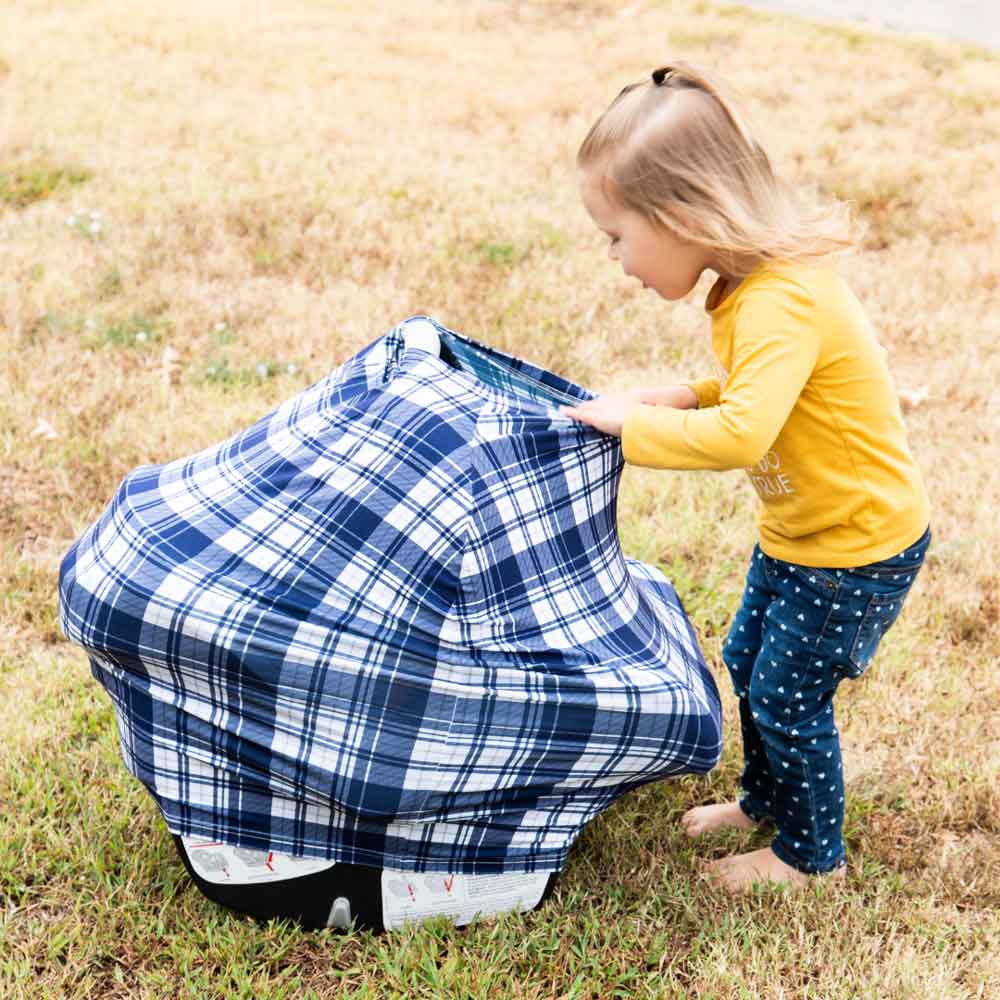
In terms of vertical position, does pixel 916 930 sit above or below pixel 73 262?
below

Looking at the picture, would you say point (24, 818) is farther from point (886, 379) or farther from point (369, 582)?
point (886, 379)

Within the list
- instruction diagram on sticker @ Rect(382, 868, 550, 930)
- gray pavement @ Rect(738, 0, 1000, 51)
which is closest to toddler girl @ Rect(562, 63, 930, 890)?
instruction diagram on sticker @ Rect(382, 868, 550, 930)

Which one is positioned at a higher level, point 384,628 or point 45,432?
point 384,628

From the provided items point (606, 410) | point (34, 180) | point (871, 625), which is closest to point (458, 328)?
point (34, 180)

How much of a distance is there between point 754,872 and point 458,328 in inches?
106

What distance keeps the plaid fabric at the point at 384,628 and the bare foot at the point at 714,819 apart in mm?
456

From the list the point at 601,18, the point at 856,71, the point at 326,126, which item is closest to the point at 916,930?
the point at 326,126

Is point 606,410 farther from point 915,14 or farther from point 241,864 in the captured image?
point 915,14

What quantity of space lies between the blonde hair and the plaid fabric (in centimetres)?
41

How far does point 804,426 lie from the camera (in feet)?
6.70

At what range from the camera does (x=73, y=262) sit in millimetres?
4836

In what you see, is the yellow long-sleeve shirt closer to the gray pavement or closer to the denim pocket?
the denim pocket

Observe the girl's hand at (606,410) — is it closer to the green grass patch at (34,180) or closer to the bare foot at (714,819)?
the bare foot at (714,819)

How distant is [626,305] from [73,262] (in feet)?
7.51
